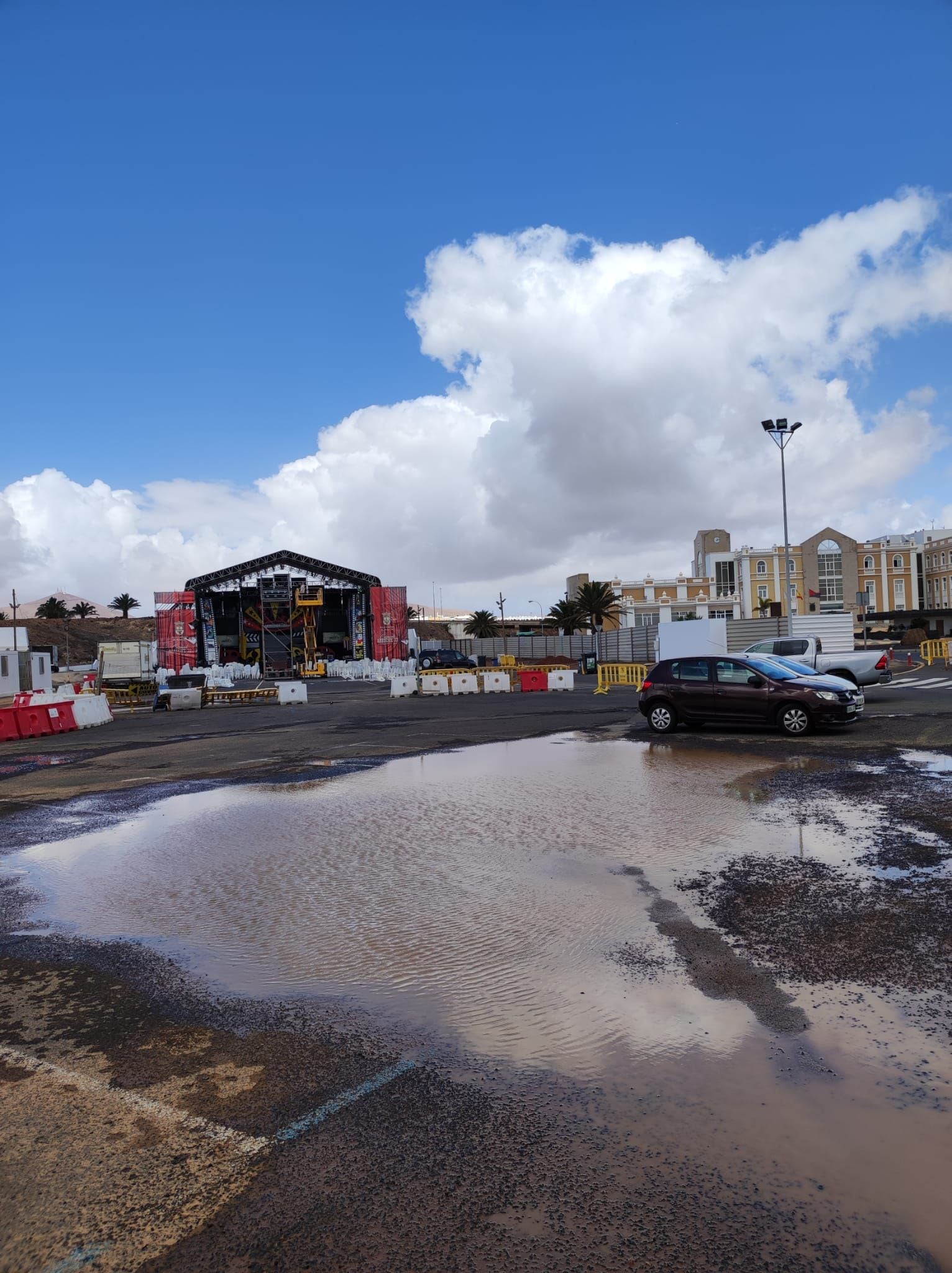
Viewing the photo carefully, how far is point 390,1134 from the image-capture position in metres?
3.38

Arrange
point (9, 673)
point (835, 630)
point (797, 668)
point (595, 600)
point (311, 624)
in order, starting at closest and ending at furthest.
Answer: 1. point (797, 668)
2. point (835, 630)
3. point (9, 673)
4. point (311, 624)
5. point (595, 600)

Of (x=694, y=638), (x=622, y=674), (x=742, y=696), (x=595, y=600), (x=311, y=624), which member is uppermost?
(x=595, y=600)

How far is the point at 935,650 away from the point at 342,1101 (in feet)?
171

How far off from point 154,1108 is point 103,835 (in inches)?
256

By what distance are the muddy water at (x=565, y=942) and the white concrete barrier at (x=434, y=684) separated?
79.7ft

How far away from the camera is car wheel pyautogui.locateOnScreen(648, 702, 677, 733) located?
16.9 metres

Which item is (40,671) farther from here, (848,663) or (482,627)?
(482,627)

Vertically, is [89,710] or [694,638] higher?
[694,638]

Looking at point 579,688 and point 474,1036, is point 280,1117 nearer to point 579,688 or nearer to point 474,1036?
point 474,1036

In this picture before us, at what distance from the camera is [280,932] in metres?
5.99

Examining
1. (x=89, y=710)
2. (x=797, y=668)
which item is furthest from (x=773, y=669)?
(x=89, y=710)

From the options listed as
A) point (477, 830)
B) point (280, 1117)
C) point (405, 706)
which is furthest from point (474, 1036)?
point (405, 706)

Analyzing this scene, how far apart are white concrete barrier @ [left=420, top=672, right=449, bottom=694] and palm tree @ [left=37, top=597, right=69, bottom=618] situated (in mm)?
108244

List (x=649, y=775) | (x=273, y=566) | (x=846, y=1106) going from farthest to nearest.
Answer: (x=273, y=566) → (x=649, y=775) → (x=846, y=1106)
